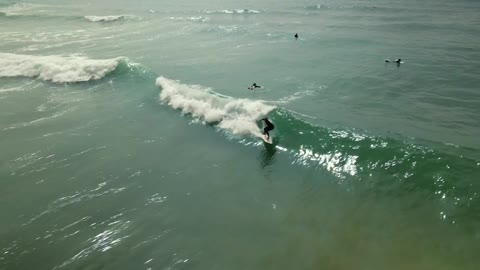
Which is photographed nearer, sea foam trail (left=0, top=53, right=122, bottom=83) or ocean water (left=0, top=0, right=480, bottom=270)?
ocean water (left=0, top=0, right=480, bottom=270)

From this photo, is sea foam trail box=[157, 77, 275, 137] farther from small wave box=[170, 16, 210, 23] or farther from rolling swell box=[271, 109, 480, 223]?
small wave box=[170, 16, 210, 23]

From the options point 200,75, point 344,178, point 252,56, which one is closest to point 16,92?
point 200,75

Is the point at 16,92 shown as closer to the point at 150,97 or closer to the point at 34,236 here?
the point at 150,97

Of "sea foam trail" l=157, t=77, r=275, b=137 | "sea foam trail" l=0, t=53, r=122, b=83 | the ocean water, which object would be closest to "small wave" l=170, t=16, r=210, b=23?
the ocean water

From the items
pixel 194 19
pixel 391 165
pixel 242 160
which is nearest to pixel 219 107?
pixel 242 160

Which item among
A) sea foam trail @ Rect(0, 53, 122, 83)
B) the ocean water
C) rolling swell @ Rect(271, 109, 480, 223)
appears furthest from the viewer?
sea foam trail @ Rect(0, 53, 122, 83)

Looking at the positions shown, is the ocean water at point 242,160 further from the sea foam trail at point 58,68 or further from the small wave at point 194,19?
the small wave at point 194,19
